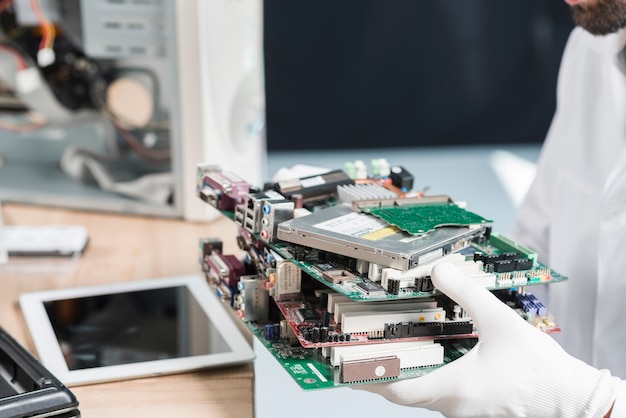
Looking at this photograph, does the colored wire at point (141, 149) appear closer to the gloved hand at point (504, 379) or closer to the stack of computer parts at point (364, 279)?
the stack of computer parts at point (364, 279)

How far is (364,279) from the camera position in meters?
0.79

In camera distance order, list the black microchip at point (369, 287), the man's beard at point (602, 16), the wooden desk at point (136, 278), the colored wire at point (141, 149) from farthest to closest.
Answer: the colored wire at point (141, 149), the man's beard at point (602, 16), the wooden desk at point (136, 278), the black microchip at point (369, 287)

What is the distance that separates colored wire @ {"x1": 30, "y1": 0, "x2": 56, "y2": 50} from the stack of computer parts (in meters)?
0.87

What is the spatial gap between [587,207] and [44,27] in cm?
108

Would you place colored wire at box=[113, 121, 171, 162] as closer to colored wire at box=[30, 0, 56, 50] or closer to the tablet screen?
colored wire at box=[30, 0, 56, 50]

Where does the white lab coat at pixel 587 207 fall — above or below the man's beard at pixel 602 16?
below

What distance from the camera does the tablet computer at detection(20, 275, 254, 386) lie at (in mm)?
1022

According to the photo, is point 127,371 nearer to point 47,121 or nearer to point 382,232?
point 382,232

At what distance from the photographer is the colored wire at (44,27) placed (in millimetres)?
1634

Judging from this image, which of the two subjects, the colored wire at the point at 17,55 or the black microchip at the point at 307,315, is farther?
the colored wire at the point at 17,55

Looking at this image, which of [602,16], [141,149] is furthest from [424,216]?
[141,149]

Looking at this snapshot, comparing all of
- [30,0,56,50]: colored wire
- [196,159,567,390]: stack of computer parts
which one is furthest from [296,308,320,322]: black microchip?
[30,0,56,50]: colored wire

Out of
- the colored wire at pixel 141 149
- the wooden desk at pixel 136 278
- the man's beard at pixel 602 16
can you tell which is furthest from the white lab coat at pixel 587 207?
the colored wire at pixel 141 149

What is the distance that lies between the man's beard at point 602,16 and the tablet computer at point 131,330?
0.61 meters
